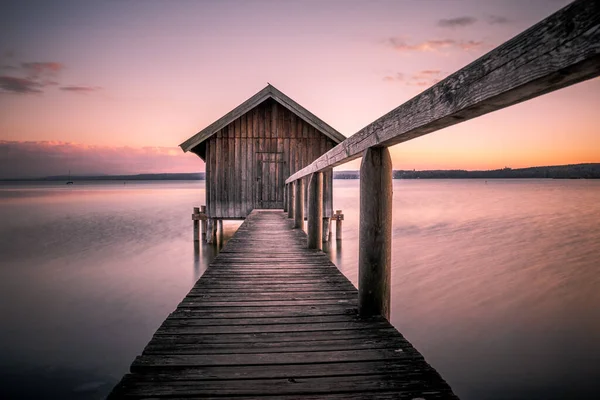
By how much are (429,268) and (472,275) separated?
1.54m

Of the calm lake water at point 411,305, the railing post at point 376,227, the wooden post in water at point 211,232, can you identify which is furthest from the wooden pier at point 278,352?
the wooden post in water at point 211,232

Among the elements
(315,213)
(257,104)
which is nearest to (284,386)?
(315,213)

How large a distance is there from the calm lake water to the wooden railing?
13.2 ft

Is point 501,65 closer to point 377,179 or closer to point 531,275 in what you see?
point 377,179

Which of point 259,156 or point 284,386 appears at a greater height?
point 259,156

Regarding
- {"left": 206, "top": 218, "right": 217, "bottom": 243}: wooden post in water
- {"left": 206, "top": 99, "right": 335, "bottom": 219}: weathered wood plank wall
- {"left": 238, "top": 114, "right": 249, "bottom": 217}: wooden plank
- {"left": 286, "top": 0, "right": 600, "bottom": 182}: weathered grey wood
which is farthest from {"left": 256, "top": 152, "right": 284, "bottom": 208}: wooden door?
{"left": 286, "top": 0, "right": 600, "bottom": 182}: weathered grey wood

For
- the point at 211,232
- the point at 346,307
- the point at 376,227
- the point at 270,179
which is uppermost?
the point at 270,179

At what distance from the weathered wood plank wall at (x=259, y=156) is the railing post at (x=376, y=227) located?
11191 mm

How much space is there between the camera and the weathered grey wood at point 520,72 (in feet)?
3.25

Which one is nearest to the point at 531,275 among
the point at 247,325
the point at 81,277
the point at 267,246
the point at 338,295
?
the point at 267,246

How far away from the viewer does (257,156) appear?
45.7 ft

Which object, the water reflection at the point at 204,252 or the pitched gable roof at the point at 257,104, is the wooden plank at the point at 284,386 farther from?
the pitched gable roof at the point at 257,104

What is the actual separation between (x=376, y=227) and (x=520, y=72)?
1.60 meters

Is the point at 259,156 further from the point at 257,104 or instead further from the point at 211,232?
the point at 211,232
